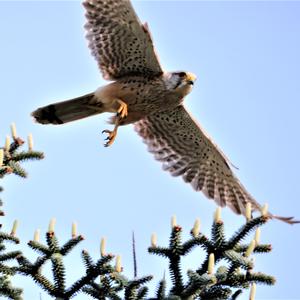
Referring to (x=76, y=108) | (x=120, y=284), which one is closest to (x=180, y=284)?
(x=120, y=284)

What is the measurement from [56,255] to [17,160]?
0.74 meters


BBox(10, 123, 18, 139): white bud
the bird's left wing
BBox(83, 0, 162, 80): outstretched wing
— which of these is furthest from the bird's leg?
BBox(10, 123, 18, 139): white bud

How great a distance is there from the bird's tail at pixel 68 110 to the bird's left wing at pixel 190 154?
0.99 metres

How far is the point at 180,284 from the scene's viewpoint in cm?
373

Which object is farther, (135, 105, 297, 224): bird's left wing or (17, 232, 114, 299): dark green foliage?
(135, 105, 297, 224): bird's left wing

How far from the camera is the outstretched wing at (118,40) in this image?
6.70m

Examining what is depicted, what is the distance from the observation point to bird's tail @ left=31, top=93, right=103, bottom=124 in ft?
22.7

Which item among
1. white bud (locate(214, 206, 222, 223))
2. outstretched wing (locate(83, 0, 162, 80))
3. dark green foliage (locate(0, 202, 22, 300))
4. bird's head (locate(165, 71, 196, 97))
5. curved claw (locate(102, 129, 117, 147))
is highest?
outstretched wing (locate(83, 0, 162, 80))

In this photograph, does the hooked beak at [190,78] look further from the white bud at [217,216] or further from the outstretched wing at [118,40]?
the white bud at [217,216]

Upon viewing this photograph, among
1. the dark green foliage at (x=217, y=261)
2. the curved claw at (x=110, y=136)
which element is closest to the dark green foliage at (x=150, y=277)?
the dark green foliage at (x=217, y=261)

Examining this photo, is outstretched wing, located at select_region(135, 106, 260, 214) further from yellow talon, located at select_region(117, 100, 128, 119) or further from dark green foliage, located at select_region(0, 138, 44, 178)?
dark green foliage, located at select_region(0, 138, 44, 178)

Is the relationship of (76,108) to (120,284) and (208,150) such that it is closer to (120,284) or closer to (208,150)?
(208,150)

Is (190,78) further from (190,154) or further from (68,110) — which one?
(190,154)

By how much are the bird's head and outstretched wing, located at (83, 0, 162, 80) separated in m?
0.16
